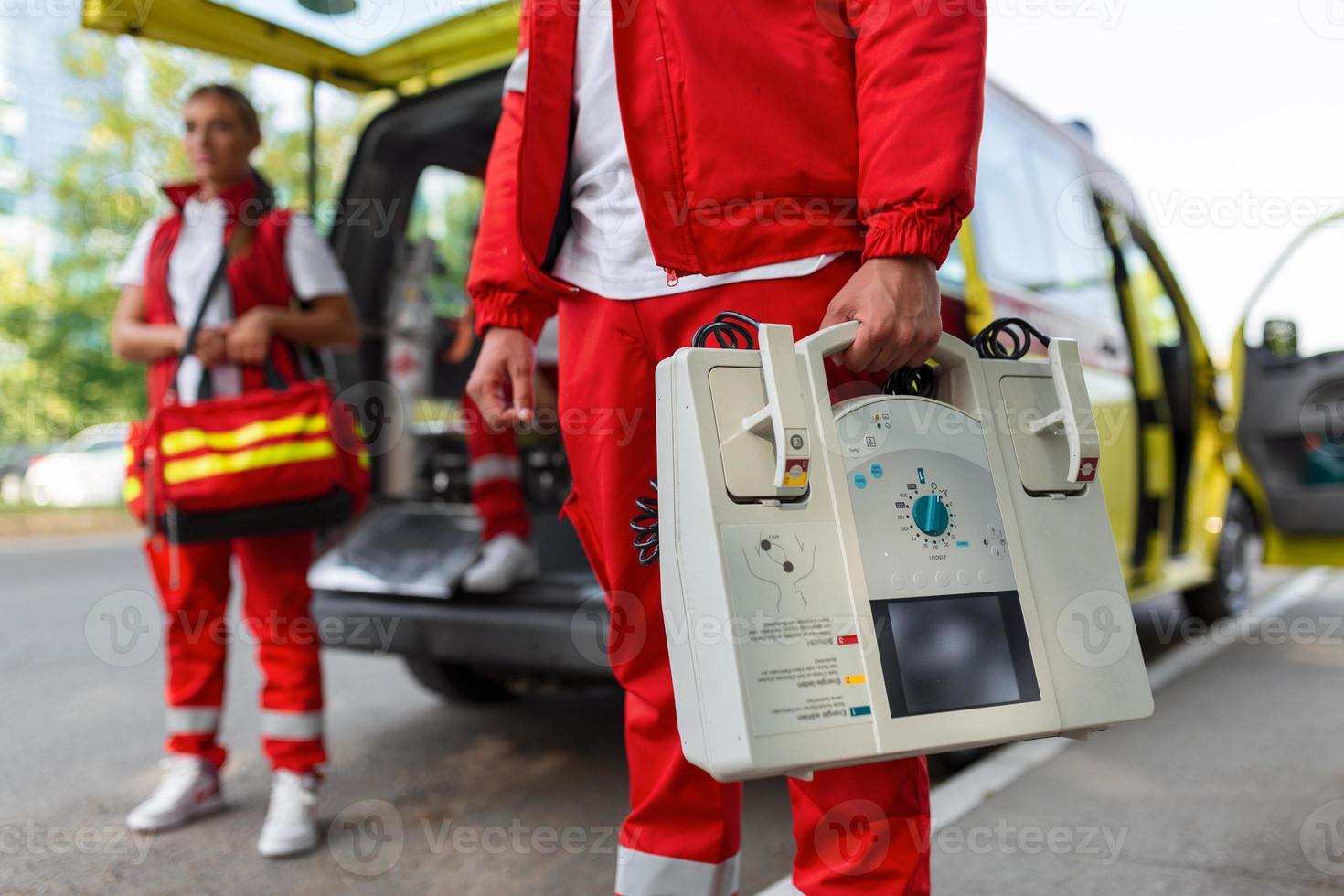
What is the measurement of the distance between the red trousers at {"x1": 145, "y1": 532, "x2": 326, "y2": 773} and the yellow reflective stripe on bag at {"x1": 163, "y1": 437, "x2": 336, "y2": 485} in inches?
8.6

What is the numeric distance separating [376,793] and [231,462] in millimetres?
1065

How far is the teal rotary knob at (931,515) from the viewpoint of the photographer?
1.27 metres

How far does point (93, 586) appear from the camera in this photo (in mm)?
7418

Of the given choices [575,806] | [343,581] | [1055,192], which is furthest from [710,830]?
[1055,192]

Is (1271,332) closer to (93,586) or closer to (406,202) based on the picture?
(406,202)

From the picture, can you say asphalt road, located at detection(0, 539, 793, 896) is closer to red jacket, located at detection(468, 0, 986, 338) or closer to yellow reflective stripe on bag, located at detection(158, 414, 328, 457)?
yellow reflective stripe on bag, located at detection(158, 414, 328, 457)

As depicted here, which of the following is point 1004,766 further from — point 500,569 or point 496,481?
point 496,481

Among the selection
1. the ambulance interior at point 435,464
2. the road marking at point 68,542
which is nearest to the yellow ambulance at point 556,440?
the ambulance interior at point 435,464

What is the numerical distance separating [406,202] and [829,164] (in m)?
2.94

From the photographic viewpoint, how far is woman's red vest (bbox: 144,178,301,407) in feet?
9.30

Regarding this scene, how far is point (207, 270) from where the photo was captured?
2.85 m

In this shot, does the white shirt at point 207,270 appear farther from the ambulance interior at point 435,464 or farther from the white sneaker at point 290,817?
the white sneaker at point 290,817

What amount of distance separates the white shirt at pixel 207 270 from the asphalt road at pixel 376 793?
114cm

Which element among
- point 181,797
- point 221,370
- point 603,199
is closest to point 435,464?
point 221,370
